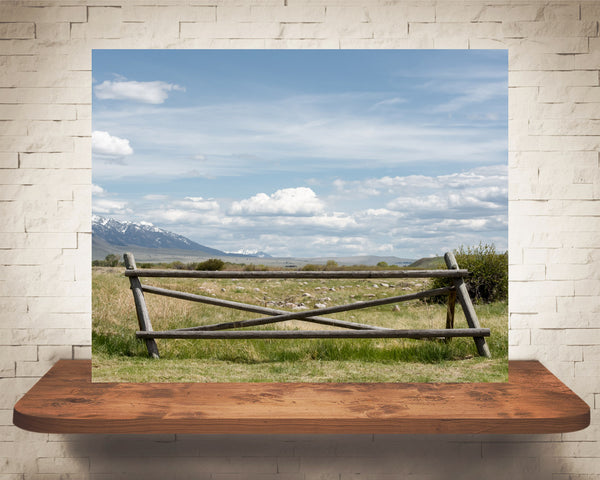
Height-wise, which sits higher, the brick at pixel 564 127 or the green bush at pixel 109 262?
the brick at pixel 564 127

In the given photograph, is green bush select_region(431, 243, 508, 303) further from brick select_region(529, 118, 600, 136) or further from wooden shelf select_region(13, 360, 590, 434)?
brick select_region(529, 118, 600, 136)

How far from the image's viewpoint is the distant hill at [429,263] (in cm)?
279

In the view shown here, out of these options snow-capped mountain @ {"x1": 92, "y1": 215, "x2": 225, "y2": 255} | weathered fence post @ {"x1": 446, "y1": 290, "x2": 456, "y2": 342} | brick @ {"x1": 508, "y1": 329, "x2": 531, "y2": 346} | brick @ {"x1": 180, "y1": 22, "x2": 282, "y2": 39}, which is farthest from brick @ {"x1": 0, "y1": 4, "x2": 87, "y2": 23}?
brick @ {"x1": 508, "y1": 329, "x2": 531, "y2": 346}

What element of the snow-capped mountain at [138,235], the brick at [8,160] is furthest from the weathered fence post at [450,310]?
the brick at [8,160]

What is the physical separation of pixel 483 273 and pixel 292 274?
98 cm

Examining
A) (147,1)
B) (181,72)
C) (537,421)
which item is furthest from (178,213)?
(537,421)

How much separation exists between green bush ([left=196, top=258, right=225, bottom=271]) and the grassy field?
8 cm

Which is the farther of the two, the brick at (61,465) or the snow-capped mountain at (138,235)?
the brick at (61,465)

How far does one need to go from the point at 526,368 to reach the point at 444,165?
1.09 metres

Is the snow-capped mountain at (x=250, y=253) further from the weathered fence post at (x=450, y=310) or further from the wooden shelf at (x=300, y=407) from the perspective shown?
the weathered fence post at (x=450, y=310)

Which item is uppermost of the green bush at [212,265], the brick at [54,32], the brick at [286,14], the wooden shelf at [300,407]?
the brick at [286,14]

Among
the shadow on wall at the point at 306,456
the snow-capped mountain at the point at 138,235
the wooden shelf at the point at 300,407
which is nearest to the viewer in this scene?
the wooden shelf at the point at 300,407

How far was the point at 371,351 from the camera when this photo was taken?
9.28 feet

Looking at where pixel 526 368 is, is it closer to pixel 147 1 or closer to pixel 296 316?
pixel 296 316
